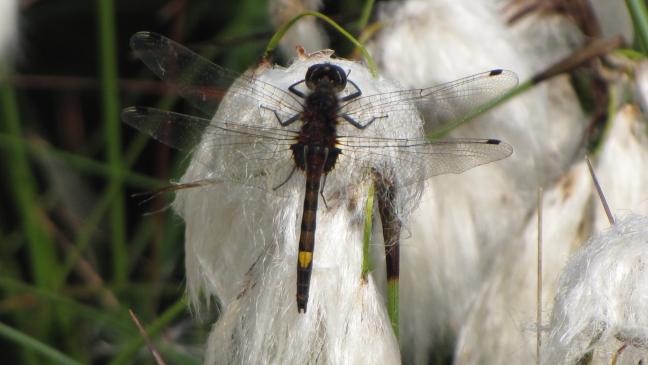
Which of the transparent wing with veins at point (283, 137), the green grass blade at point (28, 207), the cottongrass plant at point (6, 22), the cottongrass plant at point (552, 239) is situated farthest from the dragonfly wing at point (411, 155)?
the green grass blade at point (28, 207)

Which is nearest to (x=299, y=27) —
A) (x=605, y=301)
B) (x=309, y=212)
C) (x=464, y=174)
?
(x=464, y=174)

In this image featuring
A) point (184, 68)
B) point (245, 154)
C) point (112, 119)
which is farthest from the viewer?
point (112, 119)

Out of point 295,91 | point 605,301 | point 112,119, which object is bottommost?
point 605,301

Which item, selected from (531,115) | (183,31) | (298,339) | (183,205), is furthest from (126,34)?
(298,339)

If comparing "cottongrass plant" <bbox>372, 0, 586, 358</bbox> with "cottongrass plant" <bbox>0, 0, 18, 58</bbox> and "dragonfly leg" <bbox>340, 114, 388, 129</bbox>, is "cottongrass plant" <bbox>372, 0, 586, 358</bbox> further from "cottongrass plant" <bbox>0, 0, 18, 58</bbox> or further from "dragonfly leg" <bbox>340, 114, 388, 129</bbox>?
"cottongrass plant" <bbox>0, 0, 18, 58</bbox>

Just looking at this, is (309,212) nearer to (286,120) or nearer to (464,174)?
(286,120)

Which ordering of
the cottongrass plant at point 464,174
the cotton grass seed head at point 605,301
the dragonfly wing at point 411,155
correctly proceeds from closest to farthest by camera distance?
the cotton grass seed head at point 605,301 → the dragonfly wing at point 411,155 → the cottongrass plant at point 464,174

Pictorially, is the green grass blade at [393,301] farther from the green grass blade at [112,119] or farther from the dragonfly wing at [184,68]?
the green grass blade at [112,119]

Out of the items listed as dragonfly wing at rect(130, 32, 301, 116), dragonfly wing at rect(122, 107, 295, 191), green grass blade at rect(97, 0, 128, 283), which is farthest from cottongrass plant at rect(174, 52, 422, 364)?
green grass blade at rect(97, 0, 128, 283)
